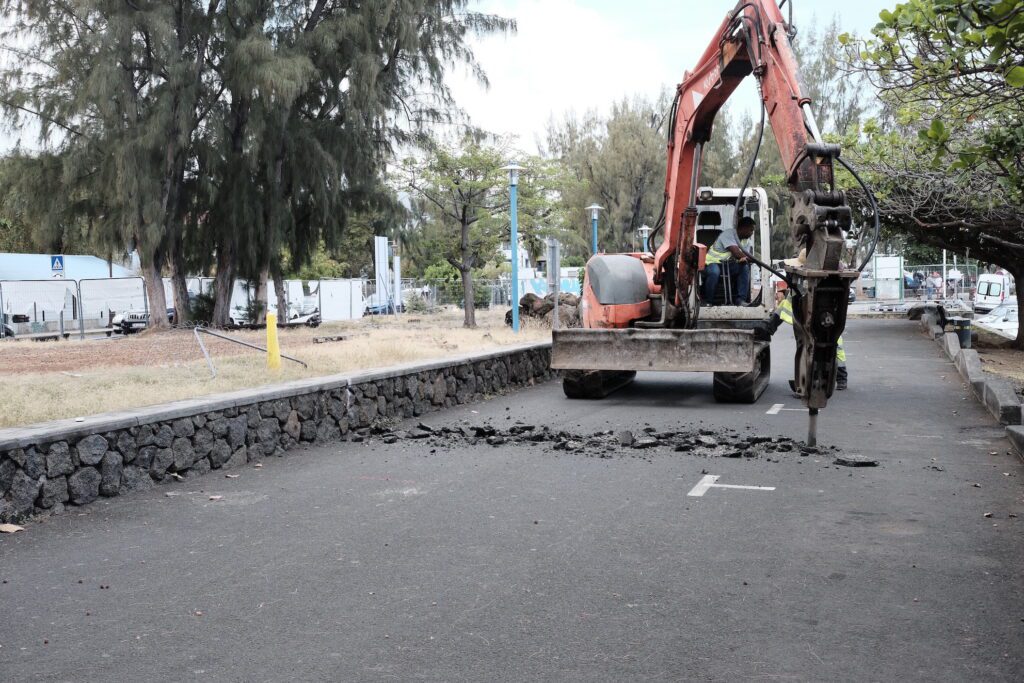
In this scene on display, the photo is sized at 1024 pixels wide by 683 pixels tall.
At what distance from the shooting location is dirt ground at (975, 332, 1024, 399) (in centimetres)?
1788

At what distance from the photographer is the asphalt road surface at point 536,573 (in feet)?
14.6

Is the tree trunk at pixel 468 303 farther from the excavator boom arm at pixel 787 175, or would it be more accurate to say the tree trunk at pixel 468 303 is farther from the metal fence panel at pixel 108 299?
the excavator boom arm at pixel 787 175

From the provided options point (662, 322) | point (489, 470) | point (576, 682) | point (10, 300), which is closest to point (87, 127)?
point (10, 300)

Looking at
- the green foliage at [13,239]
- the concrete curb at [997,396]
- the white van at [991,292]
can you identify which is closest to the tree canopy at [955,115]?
the concrete curb at [997,396]

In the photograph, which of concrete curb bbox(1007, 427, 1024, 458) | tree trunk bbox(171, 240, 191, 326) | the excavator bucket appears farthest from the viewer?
tree trunk bbox(171, 240, 191, 326)

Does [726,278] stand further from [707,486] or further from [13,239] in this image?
[13,239]

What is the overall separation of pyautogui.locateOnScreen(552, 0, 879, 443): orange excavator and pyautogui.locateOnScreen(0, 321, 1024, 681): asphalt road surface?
1.56 meters

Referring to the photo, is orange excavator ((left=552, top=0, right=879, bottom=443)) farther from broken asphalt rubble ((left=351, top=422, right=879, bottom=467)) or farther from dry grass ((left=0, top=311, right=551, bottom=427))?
dry grass ((left=0, top=311, right=551, bottom=427))

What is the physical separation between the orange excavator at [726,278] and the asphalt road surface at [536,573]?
5.10 feet

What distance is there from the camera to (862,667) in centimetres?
430

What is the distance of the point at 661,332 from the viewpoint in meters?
13.4

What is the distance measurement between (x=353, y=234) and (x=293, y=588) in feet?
179

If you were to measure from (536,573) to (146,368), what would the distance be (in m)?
10.3

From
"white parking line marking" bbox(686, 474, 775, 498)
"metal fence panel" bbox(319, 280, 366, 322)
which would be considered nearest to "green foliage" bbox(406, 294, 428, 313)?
"metal fence panel" bbox(319, 280, 366, 322)
